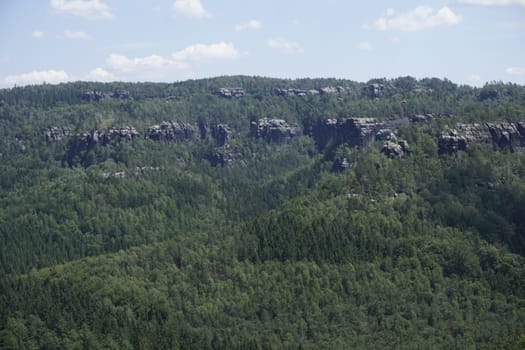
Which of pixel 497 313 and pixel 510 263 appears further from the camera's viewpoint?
pixel 510 263

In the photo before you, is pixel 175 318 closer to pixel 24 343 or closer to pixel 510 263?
pixel 24 343

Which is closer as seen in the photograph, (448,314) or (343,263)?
(448,314)

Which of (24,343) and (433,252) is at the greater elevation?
(433,252)

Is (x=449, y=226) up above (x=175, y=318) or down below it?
above

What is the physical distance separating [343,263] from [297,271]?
432 inches

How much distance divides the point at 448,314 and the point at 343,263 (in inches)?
1134

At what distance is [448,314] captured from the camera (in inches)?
6299

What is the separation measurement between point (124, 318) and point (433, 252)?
69.9 metres

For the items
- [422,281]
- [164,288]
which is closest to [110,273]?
[164,288]

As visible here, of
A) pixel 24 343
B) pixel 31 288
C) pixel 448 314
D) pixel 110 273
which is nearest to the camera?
pixel 24 343

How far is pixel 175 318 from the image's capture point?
538 feet

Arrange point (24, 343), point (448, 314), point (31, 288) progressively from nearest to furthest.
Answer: point (24, 343) → point (448, 314) → point (31, 288)

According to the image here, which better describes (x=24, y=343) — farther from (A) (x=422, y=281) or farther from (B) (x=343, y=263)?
(A) (x=422, y=281)

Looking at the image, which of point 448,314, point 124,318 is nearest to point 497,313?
point 448,314
